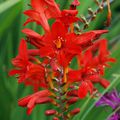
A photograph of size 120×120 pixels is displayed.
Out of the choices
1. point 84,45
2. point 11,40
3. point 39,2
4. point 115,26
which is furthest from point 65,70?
point 115,26

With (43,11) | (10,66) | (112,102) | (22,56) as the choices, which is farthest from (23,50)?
(10,66)

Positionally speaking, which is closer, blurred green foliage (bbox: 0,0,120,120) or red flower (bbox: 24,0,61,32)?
red flower (bbox: 24,0,61,32)

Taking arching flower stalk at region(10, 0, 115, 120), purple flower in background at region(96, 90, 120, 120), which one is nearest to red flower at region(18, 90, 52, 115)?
arching flower stalk at region(10, 0, 115, 120)

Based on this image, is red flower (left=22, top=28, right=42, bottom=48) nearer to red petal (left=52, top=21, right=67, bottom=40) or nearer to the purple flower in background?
red petal (left=52, top=21, right=67, bottom=40)

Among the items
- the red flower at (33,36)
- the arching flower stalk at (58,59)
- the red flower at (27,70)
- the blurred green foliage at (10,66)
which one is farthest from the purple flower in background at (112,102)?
the red flower at (33,36)

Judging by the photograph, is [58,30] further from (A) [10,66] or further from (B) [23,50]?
(A) [10,66]

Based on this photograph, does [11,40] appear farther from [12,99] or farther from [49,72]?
[49,72]

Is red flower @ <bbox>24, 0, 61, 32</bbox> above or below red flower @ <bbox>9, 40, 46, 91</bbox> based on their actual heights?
above
